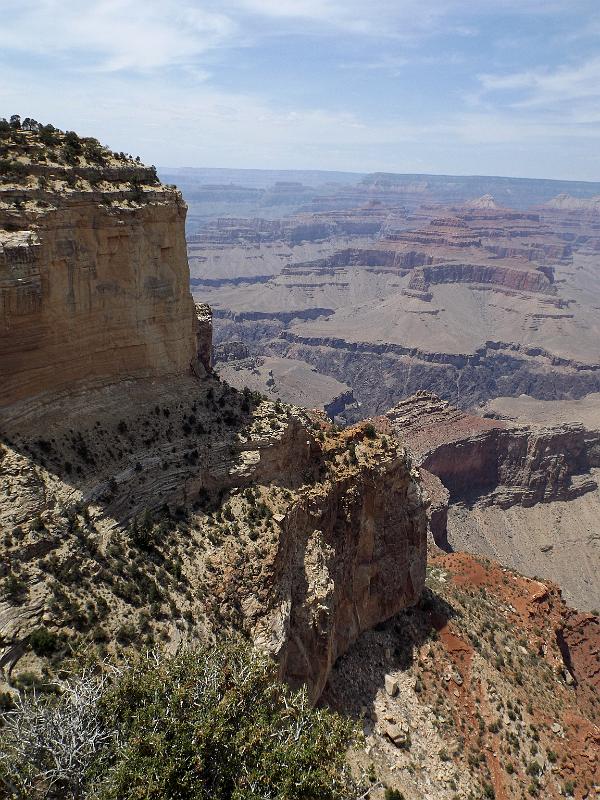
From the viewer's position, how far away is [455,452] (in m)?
76.2

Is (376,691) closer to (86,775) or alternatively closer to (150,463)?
(150,463)

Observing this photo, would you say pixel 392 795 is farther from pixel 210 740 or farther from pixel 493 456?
pixel 493 456

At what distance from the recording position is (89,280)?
2369 cm

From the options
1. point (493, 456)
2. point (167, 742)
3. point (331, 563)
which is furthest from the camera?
point (493, 456)

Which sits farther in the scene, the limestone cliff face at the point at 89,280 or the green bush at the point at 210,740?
the limestone cliff face at the point at 89,280

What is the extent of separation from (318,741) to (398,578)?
1791cm

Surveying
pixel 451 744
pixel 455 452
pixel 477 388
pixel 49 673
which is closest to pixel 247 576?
pixel 49 673

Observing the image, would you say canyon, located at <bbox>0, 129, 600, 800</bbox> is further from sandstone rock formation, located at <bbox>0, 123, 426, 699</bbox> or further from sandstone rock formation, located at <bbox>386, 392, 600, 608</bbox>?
sandstone rock formation, located at <bbox>386, 392, 600, 608</bbox>

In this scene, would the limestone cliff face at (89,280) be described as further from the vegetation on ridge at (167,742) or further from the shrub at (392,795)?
the shrub at (392,795)

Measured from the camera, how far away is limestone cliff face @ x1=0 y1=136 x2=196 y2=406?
21453mm

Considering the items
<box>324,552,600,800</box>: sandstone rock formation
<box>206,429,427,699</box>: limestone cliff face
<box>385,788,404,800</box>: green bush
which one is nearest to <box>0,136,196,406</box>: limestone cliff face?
<box>206,429,427,699</box>: limestone cliff face

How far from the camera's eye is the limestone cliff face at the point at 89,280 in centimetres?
2145

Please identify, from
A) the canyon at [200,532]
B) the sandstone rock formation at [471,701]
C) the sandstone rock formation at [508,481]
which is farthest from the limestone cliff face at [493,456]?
the sandstone rock formation at [471,701]

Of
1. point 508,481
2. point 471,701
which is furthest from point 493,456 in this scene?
point 471,701
